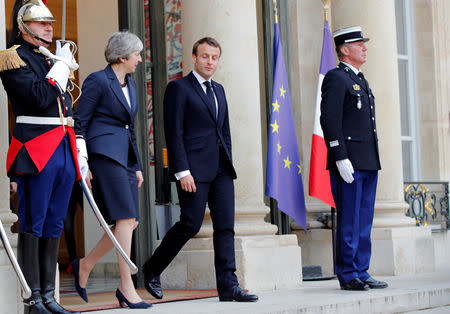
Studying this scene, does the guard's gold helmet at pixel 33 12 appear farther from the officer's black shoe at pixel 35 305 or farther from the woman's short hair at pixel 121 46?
the officer's black shoe at pixel 35 305

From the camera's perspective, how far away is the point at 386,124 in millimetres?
9445

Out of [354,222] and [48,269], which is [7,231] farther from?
[354,222]

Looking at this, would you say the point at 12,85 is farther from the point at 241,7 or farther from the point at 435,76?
the point at 435,76

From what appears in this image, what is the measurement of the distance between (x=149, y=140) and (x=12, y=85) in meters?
3.17

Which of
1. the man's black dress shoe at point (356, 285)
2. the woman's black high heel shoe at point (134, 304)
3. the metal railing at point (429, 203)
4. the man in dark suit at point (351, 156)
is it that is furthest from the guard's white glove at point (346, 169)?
the metal railing at point (429, 203)

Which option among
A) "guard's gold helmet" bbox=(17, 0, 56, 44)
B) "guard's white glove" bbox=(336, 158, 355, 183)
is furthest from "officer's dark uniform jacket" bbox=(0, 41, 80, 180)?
"guard's white glove" bbox=(336, 158, 355, 183)

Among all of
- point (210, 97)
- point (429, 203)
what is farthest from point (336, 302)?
point (429, 203)

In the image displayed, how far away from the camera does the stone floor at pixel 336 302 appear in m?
6.07

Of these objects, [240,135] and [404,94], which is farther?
[404,94]

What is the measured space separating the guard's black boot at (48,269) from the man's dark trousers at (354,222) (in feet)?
8.16

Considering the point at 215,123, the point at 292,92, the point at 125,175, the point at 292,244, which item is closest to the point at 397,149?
the point at 292,92

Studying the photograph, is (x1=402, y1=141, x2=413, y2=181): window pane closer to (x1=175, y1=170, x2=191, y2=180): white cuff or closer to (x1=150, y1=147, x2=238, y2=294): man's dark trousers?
(x1=150, y1=147, x2=238, y2=294): man's dark trousers

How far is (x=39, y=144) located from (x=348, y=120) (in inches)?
108

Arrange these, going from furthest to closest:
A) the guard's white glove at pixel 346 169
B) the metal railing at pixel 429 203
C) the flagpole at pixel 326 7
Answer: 1. the metal railing at pixel 429 203
2. the flagpole at pixel 326 7
3. the guard's white glove at pixel 346 169
